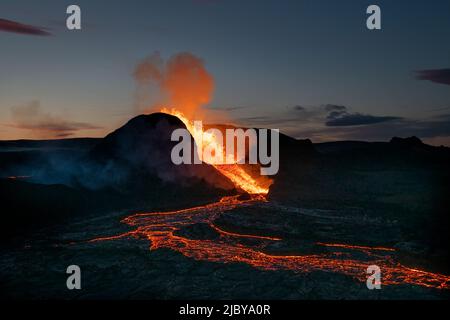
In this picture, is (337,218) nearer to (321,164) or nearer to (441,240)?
(441,240)

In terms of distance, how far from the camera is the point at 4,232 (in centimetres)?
2531

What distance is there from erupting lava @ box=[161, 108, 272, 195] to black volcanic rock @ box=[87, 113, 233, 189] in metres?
4.19

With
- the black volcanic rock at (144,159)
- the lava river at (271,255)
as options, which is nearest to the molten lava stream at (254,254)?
the lava river at (271,255)

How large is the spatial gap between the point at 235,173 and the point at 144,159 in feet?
47.8

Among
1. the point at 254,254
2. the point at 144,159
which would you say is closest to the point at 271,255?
the point at 254,254

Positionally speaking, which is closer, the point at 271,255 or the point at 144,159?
the point at 271,255

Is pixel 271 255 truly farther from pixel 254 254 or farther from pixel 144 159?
pixel 144 159

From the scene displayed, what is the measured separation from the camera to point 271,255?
20.4m

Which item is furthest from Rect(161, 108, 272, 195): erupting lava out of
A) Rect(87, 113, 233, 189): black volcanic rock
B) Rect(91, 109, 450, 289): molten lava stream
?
Rect(91, 109, 450, 289): molten lava stream

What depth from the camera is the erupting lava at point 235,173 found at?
47691mm

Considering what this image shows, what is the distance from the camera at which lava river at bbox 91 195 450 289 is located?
17.5 metres

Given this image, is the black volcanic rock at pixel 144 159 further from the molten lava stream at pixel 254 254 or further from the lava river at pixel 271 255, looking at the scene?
the lava river at pixel 271 255
